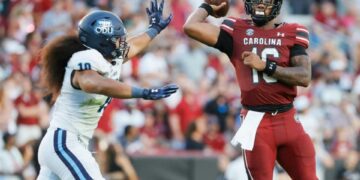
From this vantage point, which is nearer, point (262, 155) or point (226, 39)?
point (262, 155)

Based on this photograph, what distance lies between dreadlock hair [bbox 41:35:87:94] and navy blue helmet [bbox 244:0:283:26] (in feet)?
4.18

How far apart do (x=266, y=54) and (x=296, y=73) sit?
28cm

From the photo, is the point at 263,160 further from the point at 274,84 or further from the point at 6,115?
the point at 6,115

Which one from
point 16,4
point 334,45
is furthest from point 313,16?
point 16,4

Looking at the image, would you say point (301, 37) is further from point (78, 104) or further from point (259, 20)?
point (78, 104)

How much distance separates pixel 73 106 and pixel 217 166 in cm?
588

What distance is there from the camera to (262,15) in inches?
316

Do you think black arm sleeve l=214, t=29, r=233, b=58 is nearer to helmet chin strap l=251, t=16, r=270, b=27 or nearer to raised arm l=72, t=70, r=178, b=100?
helmet chin strap l=251, t=16, r=270, b=27

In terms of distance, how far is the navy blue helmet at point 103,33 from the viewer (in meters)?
7.74

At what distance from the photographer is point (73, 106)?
25.3 feet

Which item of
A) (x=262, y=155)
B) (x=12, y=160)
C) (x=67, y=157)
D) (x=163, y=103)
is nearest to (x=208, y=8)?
(x=262, y=155)

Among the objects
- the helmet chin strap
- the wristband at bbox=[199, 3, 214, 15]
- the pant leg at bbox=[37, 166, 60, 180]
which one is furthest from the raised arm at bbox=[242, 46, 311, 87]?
the pant leg at bbox=[37, 166, 60, 180]

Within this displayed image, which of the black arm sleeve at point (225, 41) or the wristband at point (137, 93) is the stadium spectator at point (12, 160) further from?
the wristband at point (137, 93)

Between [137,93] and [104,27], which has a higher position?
[104,27]
